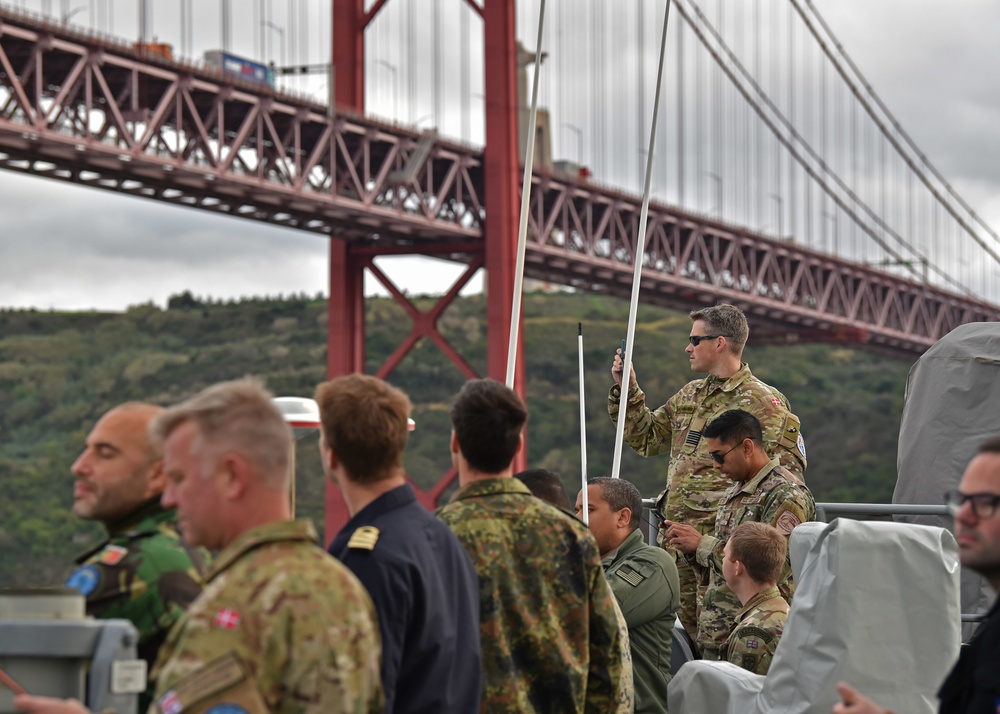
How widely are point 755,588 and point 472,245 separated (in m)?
21.6

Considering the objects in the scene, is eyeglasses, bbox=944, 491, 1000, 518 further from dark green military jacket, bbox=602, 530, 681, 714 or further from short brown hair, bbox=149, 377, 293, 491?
dark green military jacket, bbox=602, 530, 681, 714

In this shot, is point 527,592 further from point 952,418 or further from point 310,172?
point 310,172

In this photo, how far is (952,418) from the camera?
5.12m

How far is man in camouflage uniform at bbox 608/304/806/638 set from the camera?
4879 millimetres

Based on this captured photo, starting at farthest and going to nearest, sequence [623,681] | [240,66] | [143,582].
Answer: [240,66]
[623,681]
[143,582]

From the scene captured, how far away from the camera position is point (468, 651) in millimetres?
2713

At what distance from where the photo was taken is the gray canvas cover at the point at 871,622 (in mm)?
3227

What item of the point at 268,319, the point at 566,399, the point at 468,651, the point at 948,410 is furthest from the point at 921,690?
the point at 268,319

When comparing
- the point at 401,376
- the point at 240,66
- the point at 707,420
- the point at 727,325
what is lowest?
the point at 401,376

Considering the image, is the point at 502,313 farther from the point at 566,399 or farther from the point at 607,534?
the point at 566,399

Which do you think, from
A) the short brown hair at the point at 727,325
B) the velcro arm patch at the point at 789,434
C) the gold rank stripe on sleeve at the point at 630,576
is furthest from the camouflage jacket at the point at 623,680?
the short brown hair at the point at 727,325

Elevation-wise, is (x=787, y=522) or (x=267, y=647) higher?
(x=267, y=647)

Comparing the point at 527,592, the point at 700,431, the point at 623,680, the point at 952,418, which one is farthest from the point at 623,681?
the point at 952,418

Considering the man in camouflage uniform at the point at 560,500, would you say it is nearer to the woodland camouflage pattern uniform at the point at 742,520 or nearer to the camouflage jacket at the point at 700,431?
the woodland camouflage pattern uniform at the point at 742,520
